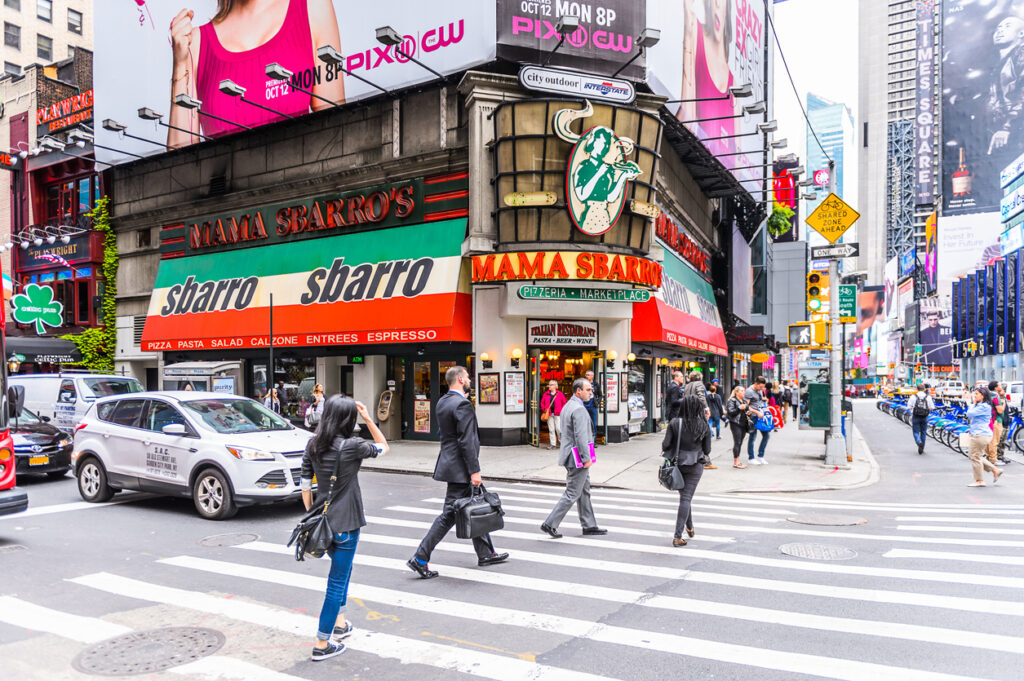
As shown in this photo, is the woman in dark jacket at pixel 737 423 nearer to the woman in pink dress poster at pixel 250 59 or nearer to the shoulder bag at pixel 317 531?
the shoulder bag at pixel 317 531

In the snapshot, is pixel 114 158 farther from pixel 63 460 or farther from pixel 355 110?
pixel 63 460

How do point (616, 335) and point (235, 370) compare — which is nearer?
point (616, 335)

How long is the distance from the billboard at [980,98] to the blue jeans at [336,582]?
139 meters

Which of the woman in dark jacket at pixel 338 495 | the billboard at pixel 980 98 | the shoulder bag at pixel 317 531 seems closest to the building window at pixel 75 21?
the woman in dark jacket at pixel 338 495

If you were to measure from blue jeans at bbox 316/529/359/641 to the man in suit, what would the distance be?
182 centimetres

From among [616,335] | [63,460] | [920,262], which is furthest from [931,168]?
[63,460]

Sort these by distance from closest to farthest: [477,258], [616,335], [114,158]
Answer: [477,258], [616,335], [114,158]

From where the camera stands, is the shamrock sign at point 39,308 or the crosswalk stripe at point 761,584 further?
the shamrock sign at point 39,308

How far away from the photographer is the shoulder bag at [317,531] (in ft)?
16.4

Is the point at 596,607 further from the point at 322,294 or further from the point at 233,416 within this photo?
the point at 322,294

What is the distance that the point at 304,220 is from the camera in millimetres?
22156

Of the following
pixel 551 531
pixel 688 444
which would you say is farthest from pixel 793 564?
pixel 551 531

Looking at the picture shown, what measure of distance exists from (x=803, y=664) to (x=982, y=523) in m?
6.58

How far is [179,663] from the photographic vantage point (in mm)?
4934
